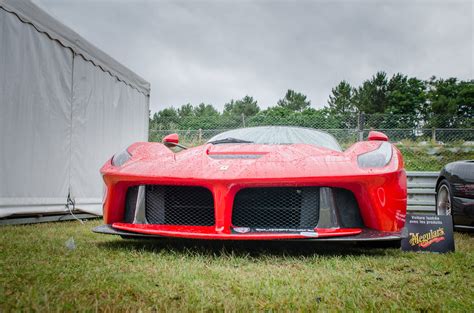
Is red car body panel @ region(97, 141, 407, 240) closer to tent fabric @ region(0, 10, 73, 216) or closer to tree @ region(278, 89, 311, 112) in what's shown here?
tent fabric @ region(0, 10, 73, 216)

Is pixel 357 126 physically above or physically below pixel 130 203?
above

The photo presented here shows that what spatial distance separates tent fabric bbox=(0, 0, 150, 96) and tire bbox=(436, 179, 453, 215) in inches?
169

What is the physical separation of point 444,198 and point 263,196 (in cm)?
278

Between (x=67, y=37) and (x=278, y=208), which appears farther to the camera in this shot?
(x=67, y=37)

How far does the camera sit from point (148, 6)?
736cm

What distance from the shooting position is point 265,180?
209 centimetres

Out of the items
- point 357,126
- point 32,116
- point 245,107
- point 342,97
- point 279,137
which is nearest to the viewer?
point 279,137

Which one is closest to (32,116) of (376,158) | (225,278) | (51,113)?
(51,113)

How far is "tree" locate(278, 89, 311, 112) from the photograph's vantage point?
182ft

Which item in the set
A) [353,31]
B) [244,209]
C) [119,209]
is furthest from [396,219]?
[353,31]

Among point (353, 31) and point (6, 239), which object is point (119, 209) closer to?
point (6, 239)

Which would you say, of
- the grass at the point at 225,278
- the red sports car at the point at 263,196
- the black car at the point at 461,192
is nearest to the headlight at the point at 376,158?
the red sports car at the point at 263,196

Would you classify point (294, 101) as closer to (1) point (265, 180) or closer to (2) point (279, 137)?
(2) point (279, 137)

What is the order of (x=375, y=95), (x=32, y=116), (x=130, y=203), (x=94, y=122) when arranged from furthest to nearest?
(x=375, y=95) → (x=94, y=122) → (x=32, y=116) → (x=130, y=203)
